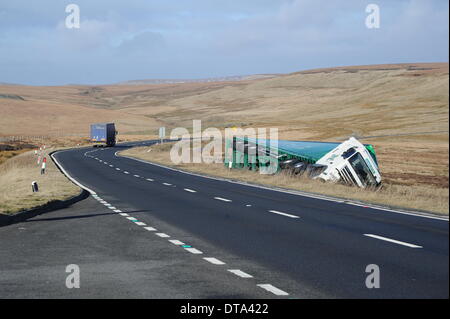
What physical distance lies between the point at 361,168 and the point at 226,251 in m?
15.8

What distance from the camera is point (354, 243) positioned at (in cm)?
1230

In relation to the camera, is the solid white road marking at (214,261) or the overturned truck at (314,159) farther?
the overturned truck at (314,159)

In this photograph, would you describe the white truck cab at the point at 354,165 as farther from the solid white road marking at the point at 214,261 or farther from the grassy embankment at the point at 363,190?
the solid white road marking at the point at 214,261

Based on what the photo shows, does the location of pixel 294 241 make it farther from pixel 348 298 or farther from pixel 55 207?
pixel 55 207

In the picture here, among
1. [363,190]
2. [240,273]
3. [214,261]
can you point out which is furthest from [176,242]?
[363,190]

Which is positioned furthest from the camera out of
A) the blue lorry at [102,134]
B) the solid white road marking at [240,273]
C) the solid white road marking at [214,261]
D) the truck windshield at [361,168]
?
the blue lorry at [102,134]

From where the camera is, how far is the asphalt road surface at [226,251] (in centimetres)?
840

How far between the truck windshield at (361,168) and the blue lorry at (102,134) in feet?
199

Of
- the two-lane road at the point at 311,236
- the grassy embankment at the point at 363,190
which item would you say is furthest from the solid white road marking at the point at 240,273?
the grassy embankment at the point at 363,190

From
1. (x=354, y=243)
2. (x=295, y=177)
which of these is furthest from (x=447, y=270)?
(x=295, y=177)

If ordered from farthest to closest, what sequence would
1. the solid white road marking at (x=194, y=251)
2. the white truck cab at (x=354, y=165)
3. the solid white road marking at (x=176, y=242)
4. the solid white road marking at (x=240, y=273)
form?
the white truck cab at (x=354, y=165) → the solid white road marking at (x=176, y=242) → the solid white road marking at (x=194, y=251) → the solid white road marking at (x=240, y=273)

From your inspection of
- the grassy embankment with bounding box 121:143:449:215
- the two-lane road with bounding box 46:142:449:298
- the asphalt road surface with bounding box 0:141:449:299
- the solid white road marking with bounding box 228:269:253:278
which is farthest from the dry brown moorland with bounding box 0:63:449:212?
the solid white road marking with bounding box 228:269:253:278

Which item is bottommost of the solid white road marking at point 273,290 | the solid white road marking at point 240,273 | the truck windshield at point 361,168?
the solid white road marking at point 240,273
